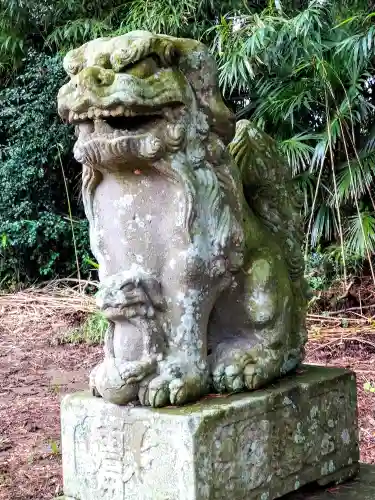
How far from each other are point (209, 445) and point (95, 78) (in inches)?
35.5

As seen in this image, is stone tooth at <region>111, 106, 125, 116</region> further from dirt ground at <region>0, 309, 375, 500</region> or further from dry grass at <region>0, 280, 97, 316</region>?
dry grass at <region>0, 280, 97, 316</region>

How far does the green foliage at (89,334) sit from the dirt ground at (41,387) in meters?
0.08

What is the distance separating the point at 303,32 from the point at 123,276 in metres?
4.28

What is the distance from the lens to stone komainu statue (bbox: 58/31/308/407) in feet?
5.67

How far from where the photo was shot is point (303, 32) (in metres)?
5.57

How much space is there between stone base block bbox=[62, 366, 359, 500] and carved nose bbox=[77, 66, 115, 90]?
782mm

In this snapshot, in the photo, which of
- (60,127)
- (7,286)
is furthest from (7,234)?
(60,127)

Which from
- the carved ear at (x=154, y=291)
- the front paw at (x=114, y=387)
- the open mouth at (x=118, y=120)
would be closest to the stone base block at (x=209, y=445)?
the front paw at (x=114, y=387)

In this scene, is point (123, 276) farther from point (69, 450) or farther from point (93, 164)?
point (69, 450)

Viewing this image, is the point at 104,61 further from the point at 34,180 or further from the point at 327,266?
the point at 34,180

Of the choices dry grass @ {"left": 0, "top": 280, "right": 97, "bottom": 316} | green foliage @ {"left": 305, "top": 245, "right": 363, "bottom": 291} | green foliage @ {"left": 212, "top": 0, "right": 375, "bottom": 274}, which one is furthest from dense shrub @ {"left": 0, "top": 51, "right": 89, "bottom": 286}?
green foliage @ {"left": 305, "top": 245, "right": 363, "bottom": 291}

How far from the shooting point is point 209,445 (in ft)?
5.60

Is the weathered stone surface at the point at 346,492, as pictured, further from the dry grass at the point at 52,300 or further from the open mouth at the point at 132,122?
the dry grass at the point at 52,300

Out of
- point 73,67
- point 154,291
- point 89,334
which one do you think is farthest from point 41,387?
point 73,67
